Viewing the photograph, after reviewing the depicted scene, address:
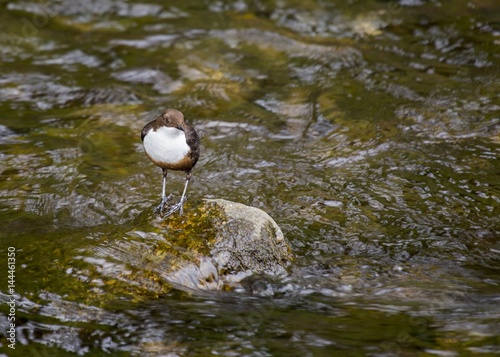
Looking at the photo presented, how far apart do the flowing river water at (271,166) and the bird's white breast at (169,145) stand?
0.58m

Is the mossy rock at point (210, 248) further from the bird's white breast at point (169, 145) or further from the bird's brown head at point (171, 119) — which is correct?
the bird's brown head at point (171, 119)

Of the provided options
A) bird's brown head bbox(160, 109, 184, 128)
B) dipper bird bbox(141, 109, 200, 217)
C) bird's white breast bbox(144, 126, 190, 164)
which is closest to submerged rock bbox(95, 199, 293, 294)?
dipper bird bbox(141, 109, 200, 217)

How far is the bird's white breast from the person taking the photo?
17.5 ft

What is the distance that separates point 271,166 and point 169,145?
2359mm

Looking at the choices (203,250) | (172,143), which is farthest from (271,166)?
(203,250)

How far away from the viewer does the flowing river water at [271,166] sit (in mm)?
4625

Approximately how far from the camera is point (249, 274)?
17.3 ft

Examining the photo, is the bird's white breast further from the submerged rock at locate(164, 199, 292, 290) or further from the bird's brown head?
the submerged rock at locate(164, 199, 292, 290)

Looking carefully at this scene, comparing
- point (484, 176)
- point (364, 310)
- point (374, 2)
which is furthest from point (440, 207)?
point (374, 2)

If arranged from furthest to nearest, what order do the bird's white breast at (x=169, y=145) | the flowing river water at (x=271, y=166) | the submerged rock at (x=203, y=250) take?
1. the bird's white breast at (x=169, y=145)
2. the submerged rock at (x=203, y=250)
3. the flowing river water at (x=271, y=166)

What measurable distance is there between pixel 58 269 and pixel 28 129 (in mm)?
3943

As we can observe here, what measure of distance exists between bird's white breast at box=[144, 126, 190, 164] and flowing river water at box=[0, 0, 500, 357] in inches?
22.9

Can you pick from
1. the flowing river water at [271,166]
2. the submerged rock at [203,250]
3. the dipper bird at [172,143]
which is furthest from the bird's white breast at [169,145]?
the flowing river water at [271,166]

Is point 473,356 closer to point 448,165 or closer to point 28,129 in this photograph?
point 448,165
